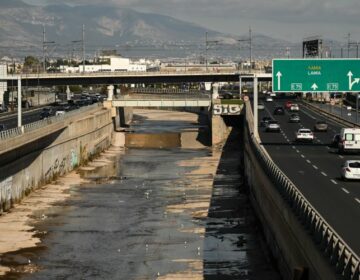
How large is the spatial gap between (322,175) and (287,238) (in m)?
22.7

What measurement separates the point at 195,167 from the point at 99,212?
32.2 meters

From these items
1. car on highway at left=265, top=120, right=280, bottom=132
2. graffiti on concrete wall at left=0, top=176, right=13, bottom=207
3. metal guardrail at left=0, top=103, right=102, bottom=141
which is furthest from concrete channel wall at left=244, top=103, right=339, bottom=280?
car on highway at left=265, top=120, right=280, bottom=132

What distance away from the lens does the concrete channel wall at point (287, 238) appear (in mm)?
23691

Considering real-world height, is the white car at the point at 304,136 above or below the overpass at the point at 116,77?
below

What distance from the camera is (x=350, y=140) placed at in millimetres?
68812

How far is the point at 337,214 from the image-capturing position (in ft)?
118

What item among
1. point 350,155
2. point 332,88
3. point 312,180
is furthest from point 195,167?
point 312,180

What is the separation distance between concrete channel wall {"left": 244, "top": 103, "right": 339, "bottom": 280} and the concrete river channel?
1.14 m

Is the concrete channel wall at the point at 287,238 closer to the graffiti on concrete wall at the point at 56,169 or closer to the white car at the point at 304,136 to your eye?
the graffiti on concrete wall at the point at 56,169

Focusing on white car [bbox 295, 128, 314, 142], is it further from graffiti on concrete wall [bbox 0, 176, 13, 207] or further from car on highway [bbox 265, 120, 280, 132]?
graffiti on concrete wall [bbox 0, 176, 13, 207]

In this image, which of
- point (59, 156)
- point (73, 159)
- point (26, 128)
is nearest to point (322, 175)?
point (26, 128)

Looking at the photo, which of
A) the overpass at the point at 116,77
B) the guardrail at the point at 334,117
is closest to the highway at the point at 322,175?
the guardrail at the point at 334,117

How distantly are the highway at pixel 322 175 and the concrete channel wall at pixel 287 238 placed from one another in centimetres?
172

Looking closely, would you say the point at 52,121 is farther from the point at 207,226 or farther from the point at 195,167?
the point at 207,226
